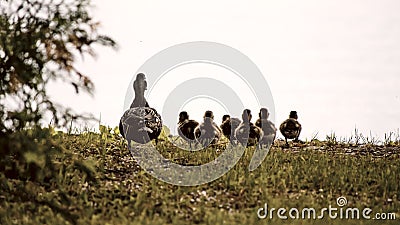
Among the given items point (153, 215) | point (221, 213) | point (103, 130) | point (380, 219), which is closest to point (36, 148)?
point (153, 215)

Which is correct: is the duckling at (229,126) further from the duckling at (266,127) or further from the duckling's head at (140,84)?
the duckling's head at (140,84)

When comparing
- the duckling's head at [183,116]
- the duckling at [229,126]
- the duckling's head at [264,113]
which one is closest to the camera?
the duckling at [229,126]

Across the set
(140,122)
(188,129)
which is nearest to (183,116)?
(188,129)

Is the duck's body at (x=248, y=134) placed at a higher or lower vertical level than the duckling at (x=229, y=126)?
lower

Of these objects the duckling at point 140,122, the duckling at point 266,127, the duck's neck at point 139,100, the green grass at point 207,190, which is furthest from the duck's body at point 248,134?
the duck's neck at point 139,100

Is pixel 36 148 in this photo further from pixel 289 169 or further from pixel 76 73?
pixel 289 169

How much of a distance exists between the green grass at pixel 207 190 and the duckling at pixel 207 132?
1.32 feet

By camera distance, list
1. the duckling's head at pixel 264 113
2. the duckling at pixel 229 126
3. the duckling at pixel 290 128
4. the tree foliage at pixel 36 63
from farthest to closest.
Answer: the duckling at pixel 290 128 < the duckling's head at pixel 264 113 < the duckling at pixel 229 126 < the tree foliage at pixel 36 63

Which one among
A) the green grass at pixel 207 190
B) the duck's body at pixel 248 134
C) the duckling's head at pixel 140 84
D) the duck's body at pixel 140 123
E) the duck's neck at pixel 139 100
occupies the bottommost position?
the green grass at pixel 207 190

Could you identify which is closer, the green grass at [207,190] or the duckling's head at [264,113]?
the green grass at [207,190]

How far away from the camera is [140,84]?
14656 millimetres

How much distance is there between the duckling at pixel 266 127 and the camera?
15.9m

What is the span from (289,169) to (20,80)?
5.65 metres

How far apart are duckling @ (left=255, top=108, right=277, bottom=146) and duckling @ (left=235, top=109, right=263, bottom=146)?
0.14 meters
